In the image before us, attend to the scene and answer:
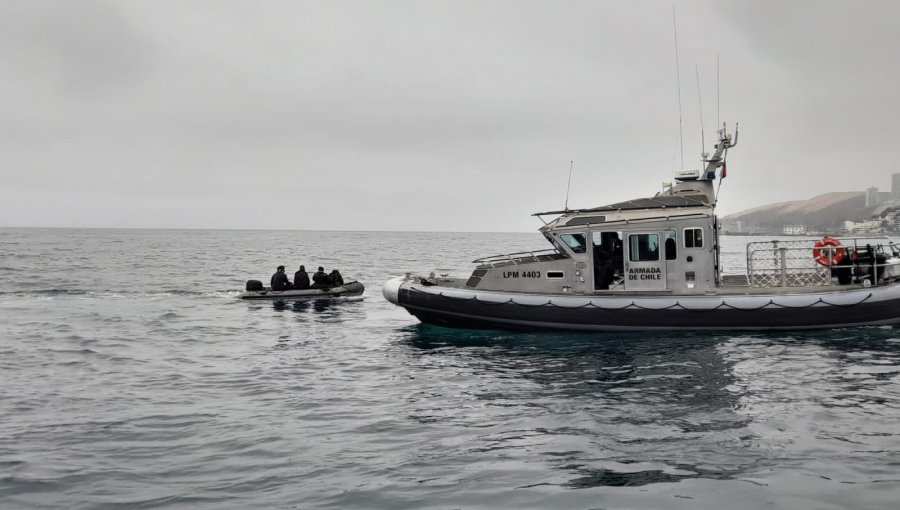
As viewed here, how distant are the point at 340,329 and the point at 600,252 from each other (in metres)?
8.63

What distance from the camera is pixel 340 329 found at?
849 inches

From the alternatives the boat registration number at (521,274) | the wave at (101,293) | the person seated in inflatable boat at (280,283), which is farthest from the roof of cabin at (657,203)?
the wave at (101,293)

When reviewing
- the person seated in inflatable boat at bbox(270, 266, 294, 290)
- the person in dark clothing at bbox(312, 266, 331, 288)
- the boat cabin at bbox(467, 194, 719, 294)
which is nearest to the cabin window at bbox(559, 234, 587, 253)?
the boat cabin at bbox(467, 194, 719, 294)

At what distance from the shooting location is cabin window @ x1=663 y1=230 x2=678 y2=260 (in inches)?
712

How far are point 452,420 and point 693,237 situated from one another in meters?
10.3

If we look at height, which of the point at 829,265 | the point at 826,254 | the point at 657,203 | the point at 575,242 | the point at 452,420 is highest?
the point at 657,203

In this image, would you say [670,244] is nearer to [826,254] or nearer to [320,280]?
[826,254]

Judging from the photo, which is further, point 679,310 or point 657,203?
point 657,203

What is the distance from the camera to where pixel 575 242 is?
18672mm

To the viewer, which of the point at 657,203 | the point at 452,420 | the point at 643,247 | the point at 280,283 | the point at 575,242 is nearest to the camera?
the point at 452,420

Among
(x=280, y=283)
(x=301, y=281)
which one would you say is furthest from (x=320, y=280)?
(x=280, y=283)

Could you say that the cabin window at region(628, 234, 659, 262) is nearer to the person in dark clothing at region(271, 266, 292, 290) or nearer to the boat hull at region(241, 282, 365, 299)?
the boat hull at region(241, 282, 365, 299)

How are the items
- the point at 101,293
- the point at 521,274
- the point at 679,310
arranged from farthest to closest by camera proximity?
the point at 101,293, the point at 521,274, the point at 679,310

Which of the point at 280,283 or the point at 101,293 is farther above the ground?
the point at 280,283
